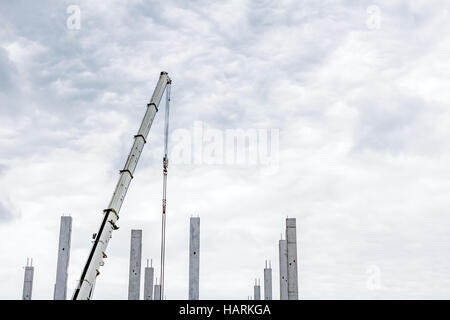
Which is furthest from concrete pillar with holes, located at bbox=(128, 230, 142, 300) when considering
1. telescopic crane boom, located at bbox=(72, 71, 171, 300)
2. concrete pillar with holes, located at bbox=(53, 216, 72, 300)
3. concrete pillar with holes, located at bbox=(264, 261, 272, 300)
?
concrete pillar with holes, located at bbox=(264, 261, 272, 300)

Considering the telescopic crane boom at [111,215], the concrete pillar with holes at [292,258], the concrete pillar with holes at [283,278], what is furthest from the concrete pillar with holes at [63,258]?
the concrete pillar with holes at [283,278]

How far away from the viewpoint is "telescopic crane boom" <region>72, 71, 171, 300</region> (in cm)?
1609

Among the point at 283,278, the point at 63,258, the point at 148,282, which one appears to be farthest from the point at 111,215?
the point at 148,282

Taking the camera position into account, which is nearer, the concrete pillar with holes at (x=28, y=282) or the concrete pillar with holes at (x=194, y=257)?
the concrete pillar with holes at (x=194, y=257)

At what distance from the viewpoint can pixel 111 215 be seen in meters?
17.4

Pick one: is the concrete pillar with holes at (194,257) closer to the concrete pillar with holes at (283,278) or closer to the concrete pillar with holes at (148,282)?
the concrete pillar with holes at (283,278)

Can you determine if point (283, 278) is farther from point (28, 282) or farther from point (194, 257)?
point (28, 282)

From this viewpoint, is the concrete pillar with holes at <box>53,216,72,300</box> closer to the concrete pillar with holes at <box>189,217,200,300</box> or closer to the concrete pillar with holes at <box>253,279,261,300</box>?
the concrete pillar with holes at <box>189,217,200,300</box>

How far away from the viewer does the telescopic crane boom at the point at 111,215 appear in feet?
52.8
